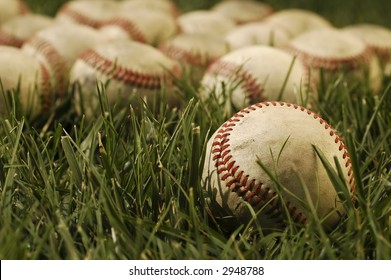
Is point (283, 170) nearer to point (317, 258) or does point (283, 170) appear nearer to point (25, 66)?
point (317, 258)

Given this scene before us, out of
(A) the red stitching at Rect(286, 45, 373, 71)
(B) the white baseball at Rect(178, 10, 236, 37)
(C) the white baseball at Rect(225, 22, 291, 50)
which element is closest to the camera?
(A) the red stitching at Rect(286, 45, 373, 71)

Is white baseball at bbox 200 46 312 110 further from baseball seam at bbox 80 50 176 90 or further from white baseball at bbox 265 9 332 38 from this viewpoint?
white baseball at bbox 265 9 332 38

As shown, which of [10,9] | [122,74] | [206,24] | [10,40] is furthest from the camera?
[10,9]

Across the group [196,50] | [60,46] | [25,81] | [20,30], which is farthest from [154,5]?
[25,81]

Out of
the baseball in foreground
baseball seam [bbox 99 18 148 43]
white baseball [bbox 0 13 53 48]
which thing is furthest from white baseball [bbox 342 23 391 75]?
the baseball in foreground

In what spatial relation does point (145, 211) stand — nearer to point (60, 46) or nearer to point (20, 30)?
point (60, 46)

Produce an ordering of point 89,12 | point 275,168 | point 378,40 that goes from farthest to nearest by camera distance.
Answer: point 89,12 → point 378,40 → point 275,168

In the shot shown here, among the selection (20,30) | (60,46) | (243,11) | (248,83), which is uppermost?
(248,83)
